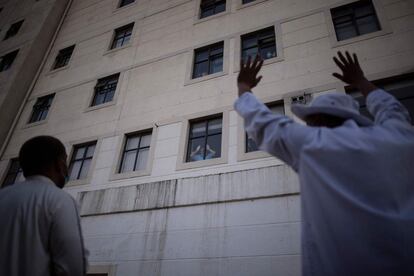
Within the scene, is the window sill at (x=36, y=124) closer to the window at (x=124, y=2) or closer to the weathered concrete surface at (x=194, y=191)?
the weathered concrete surface at (x=194, y=191)

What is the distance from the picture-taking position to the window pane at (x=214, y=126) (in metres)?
7.93

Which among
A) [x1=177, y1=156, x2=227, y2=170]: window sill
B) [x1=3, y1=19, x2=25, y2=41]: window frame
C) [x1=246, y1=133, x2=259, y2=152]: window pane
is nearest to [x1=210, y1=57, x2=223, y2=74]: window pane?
[x1=246, y1=133, x2=259, y2=152]: window pane

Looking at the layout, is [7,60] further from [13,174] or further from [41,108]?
[13,174]

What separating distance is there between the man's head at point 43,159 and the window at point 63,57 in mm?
13551

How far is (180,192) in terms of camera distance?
698cm

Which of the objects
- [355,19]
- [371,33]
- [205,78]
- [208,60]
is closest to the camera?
[371,33]

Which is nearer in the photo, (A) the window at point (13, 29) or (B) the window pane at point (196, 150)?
(B) the window pane at point (196, 150)

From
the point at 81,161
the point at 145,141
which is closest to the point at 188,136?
the point at 145,141

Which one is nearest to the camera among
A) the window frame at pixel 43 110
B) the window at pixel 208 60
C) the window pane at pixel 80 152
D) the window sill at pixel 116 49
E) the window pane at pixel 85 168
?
the window pane at pixel 85 168

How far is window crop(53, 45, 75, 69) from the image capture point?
13891 millimetres

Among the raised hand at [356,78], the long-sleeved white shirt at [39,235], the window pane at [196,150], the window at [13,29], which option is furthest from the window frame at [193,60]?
the window at [13,29]

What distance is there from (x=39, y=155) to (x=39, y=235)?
696 millimetres

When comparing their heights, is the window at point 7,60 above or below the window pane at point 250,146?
above

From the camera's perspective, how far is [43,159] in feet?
7.14
